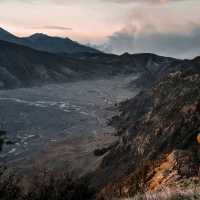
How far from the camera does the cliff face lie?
13086 millimetres

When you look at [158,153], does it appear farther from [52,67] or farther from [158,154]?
[52,67]

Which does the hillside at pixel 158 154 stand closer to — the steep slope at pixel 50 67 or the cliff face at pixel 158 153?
the cliff face at pixel 158 153

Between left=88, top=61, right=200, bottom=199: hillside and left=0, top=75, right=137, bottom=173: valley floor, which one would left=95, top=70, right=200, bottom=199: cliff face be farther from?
left=0, top=75, right=137, bottom=173: valley floor

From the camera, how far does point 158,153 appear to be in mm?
24234

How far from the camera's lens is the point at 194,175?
11805 mm

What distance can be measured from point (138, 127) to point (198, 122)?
10.1m

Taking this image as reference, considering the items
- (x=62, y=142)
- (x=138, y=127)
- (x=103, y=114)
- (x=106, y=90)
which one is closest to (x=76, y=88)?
(x=106, y=90)

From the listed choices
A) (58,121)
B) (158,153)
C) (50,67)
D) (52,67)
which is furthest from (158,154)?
(52,67)

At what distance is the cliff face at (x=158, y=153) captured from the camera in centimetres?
1309

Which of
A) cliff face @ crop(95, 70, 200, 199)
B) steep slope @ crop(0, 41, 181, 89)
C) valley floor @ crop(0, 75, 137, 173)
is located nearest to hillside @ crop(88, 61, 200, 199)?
cliff face @ crop(95, 70, 200, 199)

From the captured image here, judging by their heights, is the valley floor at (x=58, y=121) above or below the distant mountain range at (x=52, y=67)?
below

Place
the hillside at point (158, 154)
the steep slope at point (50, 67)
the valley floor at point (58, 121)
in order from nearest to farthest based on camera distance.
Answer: the hillside at point (158, 154) < the valley floor at point (58, 121) < the steep slope at point (50, 67)

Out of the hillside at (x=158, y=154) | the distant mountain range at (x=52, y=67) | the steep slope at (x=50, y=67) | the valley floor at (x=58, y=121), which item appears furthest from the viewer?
the steep slope at (x=50, y=67)

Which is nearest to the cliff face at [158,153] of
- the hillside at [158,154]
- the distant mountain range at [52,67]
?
the hillside at [158,154]
